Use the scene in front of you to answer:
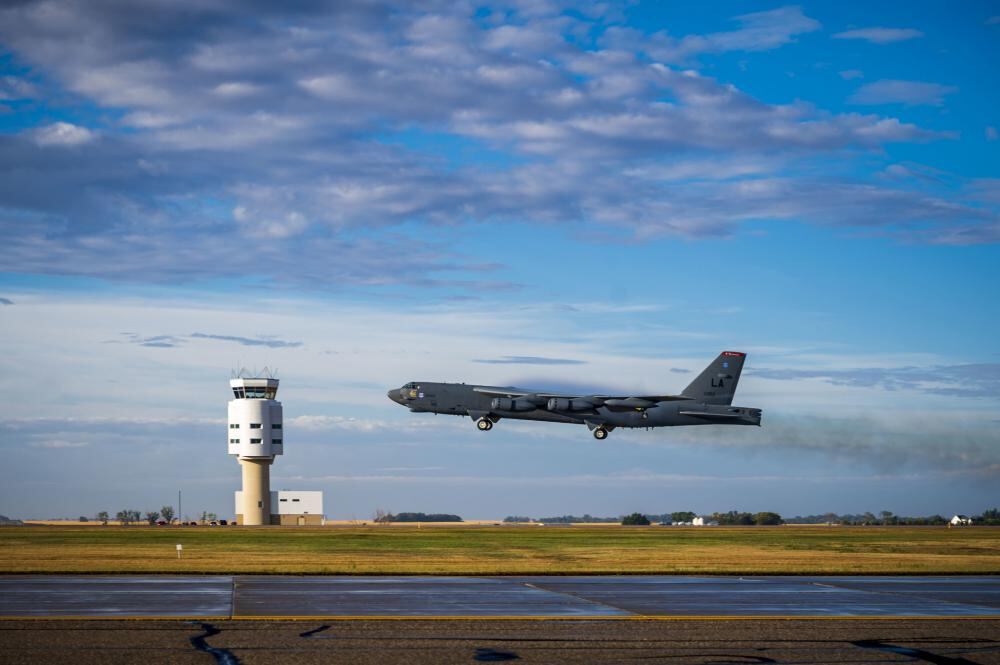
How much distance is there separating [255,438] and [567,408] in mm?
70674

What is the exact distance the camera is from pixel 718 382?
269 feet

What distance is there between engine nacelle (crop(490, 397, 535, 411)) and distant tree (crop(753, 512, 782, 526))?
113 metres

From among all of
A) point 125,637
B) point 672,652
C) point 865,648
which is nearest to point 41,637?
point 125,637

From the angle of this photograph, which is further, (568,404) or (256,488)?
(256,488)

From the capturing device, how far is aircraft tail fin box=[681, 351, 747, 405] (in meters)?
81.6

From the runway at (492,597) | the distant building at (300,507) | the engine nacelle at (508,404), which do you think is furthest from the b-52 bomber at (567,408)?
the distant building at (300,507)

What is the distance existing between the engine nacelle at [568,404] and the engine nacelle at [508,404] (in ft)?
5.79

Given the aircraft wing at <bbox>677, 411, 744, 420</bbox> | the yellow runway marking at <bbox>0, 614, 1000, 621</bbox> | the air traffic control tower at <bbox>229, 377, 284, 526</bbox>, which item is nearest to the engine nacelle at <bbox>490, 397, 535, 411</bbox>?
the aircraft wing at <bbox>677, 411, 744, 420</bbox>

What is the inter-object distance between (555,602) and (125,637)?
12.1 meters

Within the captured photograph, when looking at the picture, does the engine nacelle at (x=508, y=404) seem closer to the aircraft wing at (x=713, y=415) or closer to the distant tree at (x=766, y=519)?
the aircraft wing at (x=713, y=415)

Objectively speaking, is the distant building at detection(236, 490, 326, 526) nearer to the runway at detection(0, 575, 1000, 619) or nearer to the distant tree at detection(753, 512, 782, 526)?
the distant tree at detection(753, 512, 782, 526)

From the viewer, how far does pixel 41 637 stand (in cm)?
2106

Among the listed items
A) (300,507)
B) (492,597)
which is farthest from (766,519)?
(492,597)

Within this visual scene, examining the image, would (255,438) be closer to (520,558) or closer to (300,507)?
(300,507)
